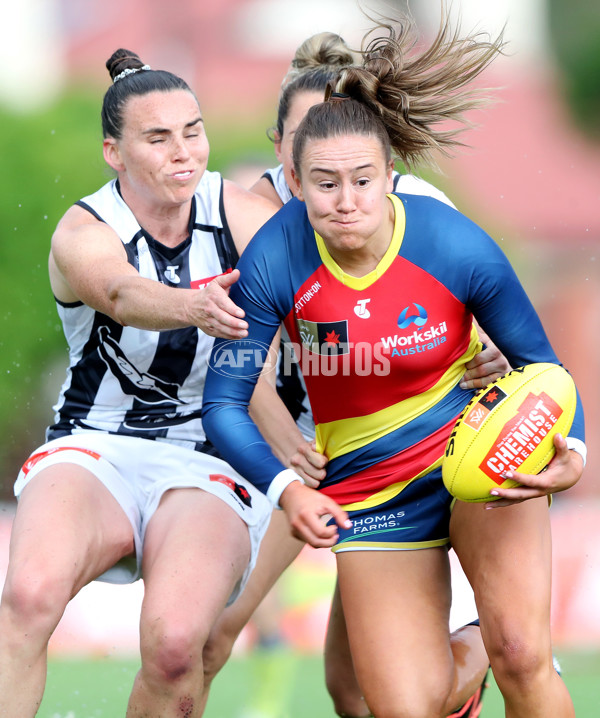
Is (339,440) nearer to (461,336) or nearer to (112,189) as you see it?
(461,336)

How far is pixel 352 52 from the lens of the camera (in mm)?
4188

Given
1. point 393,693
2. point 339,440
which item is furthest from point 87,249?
point 393,693

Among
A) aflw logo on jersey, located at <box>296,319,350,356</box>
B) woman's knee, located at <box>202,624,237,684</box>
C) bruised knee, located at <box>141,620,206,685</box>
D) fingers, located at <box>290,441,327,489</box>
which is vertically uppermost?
aflw logo on jersey, located at <box>296,319,350,356</box>

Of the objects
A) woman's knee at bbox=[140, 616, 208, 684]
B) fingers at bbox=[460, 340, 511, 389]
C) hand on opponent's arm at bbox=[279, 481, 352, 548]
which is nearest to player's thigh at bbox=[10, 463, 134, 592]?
woman's knee at bbox=[140, 616, 208, 684]

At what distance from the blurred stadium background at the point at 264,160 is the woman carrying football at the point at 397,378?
2.52 metres

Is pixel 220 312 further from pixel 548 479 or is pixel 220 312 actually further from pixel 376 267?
pixel 548 479

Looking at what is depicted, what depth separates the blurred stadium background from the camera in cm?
666

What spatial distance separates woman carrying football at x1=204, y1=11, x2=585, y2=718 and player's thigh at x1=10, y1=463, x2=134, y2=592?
0.51 meters

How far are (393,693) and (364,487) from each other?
0.66 meters

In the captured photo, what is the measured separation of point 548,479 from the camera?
9.71ft

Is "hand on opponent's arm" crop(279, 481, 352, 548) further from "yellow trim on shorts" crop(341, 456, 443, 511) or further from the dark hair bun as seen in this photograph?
the dark hair bun

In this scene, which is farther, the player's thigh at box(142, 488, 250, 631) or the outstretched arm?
the player's thigh at box(142, 488, 250, 631)

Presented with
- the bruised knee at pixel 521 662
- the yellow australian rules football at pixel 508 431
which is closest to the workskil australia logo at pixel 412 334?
the yellow australian rules football at pixel 508 431

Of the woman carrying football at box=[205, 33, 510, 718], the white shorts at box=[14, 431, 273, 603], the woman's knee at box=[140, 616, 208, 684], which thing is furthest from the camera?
the woman carrying football at box=[205, 33, 510, 718]
